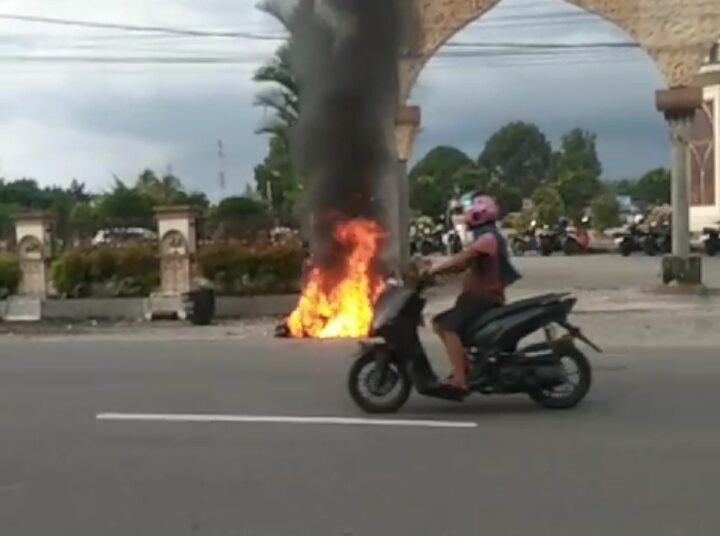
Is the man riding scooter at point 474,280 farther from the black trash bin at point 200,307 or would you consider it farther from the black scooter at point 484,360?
the black trash bin at point 200,307

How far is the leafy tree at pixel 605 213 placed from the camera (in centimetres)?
5766

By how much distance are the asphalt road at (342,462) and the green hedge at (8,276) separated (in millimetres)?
10645

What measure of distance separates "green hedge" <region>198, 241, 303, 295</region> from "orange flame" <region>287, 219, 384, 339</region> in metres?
4.28

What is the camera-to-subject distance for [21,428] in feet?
33.7

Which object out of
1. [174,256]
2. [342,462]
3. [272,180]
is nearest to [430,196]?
[272,180]

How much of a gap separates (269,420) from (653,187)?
75675 mm

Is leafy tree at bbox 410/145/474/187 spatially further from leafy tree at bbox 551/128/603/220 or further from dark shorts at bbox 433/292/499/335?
dark shorts at bbox 433/292/499/335

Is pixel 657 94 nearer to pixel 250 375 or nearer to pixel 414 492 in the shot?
pixel 250 375

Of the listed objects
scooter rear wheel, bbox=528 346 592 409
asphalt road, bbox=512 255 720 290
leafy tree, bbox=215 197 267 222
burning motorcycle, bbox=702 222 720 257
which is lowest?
scooter rear wheel, bbox=528 346 592 409

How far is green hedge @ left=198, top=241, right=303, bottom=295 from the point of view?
23.0 m

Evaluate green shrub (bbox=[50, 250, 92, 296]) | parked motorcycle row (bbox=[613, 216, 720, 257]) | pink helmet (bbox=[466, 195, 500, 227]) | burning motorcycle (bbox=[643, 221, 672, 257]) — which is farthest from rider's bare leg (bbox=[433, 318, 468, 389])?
burning motorcycle (bbox=[643, 221, 672, 257])

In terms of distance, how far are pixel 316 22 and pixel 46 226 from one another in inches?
339

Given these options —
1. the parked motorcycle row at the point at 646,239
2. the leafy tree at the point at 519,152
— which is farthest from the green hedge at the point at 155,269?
the leafy tree at the point at 519,152

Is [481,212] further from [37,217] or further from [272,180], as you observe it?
[272,180]
